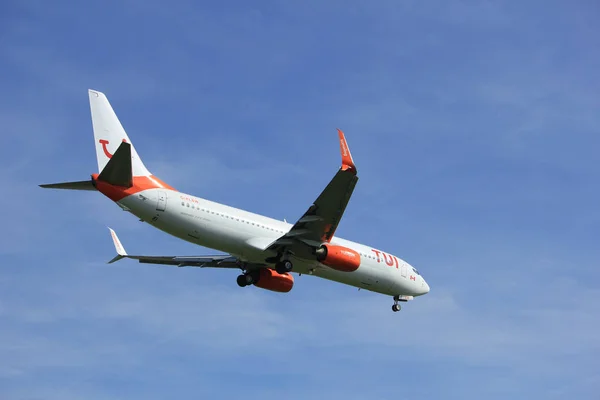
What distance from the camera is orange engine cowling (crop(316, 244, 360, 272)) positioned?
40281 millimetres

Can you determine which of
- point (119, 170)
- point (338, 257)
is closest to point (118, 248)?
point (119, 170)

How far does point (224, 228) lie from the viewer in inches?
1540

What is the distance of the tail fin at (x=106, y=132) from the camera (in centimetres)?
3916

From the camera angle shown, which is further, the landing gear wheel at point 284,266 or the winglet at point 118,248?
the winglet at point 118,248

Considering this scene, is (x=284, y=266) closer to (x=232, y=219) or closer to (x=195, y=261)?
(x=232, y=219)

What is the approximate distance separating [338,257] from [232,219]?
18.3ft

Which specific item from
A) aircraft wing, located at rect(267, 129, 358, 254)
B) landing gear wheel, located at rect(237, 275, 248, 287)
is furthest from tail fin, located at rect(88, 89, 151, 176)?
landing gear wheel, located at rect(237, 275, 248, 287)

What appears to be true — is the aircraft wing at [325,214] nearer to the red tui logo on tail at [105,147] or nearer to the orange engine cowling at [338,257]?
the orange engine cowling at [338,257]

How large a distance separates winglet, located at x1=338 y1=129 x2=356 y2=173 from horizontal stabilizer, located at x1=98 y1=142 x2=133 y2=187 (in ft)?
29.9

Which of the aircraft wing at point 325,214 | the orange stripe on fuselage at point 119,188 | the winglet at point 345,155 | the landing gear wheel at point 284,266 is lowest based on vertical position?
the landing gear wheel at point 284,266

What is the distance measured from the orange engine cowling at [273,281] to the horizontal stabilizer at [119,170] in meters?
11.0

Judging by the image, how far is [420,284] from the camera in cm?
4788

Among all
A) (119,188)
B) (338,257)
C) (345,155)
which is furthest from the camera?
(338,257)

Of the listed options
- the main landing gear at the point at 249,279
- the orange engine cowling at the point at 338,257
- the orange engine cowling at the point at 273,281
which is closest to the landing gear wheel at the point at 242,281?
the main landing gear at the point at 249,279
